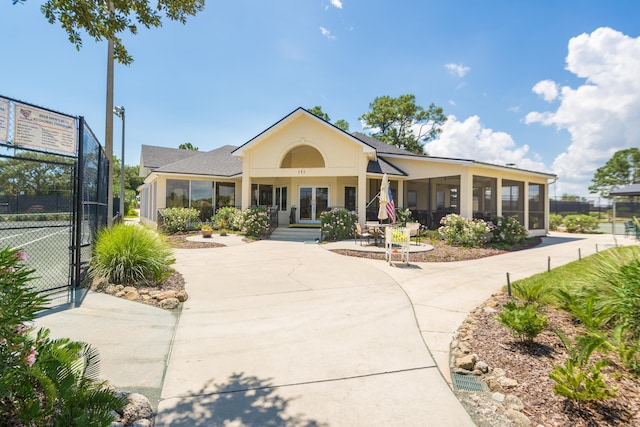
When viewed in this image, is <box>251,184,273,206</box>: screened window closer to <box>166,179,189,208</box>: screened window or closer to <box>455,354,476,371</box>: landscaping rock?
<box>166,179,189,208</box>: screened window

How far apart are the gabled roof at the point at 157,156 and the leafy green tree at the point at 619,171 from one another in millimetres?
60886

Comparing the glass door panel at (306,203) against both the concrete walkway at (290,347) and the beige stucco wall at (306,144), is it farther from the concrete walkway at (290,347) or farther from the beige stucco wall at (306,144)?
the concrete walkway at (290,347)

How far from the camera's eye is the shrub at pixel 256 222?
15.8 metres

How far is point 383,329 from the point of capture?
4695mm

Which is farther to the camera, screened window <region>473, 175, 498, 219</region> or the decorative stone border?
screened window <region>473, 175, 498, 219</region>

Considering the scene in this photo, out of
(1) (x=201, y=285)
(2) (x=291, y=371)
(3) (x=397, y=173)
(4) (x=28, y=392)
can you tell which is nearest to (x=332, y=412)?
(2) (x=291, y=371)

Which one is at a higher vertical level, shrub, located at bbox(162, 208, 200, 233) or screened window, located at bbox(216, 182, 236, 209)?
screened window, located at bbox(216, 182, 236, 209)

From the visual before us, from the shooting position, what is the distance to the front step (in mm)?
15701

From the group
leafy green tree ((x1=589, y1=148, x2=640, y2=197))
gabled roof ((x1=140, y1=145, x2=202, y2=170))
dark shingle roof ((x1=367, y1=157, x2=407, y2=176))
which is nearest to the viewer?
dark shingle roof ((x1=367, y1=157, x2=407, y2=176))

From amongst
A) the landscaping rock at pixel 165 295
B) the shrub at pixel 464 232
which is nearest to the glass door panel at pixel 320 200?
the shrub at pixel 464 232

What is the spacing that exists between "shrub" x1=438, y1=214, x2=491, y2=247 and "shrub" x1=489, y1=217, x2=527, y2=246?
1.42 ft

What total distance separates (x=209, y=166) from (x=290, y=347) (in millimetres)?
19921

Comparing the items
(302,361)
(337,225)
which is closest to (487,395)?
(302,361)

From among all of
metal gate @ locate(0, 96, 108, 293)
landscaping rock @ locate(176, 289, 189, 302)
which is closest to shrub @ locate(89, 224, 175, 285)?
metal gate @ locate(0, 96, 108, 293)
